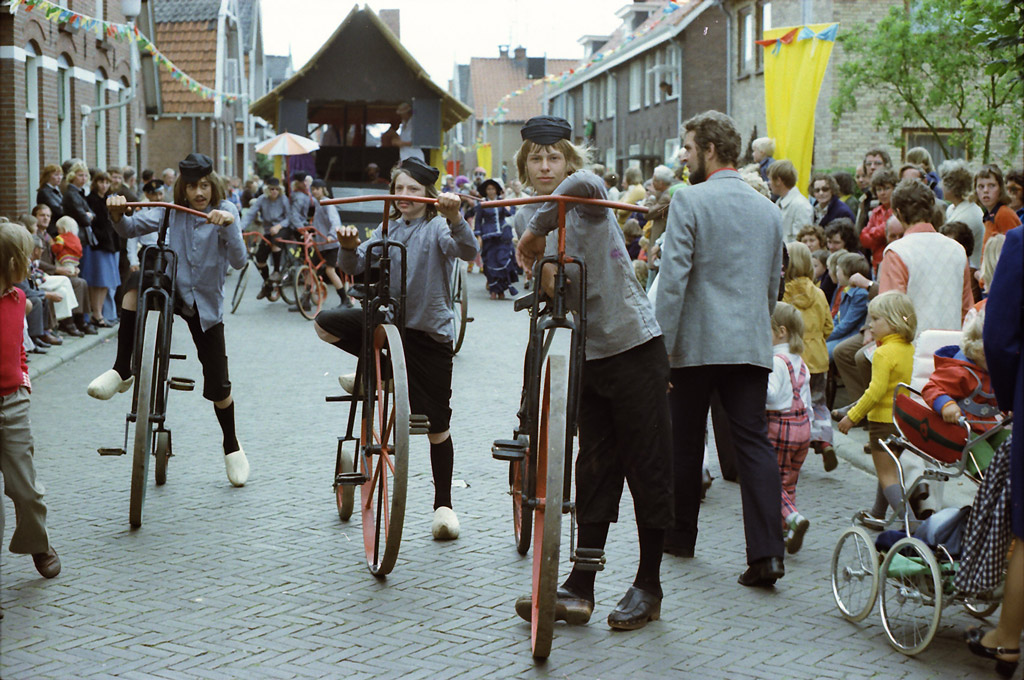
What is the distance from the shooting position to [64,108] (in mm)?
22172

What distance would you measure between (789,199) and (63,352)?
7.51 meters

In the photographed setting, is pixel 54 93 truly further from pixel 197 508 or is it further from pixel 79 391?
pixel 197 508

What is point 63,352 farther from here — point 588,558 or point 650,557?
point 588,558

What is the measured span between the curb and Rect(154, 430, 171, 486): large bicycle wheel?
4.93 metres

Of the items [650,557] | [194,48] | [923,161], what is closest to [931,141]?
[923,161]

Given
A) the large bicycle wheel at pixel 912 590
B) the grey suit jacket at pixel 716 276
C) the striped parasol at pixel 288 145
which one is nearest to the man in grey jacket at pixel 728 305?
the grey suit jacket at pixel 716 276

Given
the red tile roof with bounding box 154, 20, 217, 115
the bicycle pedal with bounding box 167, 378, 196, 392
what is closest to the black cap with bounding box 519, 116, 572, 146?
the bicycle pedal with bounding box 167, 378, 196, 392

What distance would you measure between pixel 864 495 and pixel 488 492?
7.01 feet

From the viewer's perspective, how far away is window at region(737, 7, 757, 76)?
31.9 m

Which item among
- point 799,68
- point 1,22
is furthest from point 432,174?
point 1,22

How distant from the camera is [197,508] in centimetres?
693

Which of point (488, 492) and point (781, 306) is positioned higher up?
point (781, 306)

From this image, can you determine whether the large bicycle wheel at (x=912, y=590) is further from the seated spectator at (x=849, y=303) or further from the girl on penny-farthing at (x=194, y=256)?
the seated spectator at (x=849, y=303)

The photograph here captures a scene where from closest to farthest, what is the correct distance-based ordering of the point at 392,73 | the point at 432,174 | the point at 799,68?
the point at 432,174 < the point at 799,68 < the point at 392,73
